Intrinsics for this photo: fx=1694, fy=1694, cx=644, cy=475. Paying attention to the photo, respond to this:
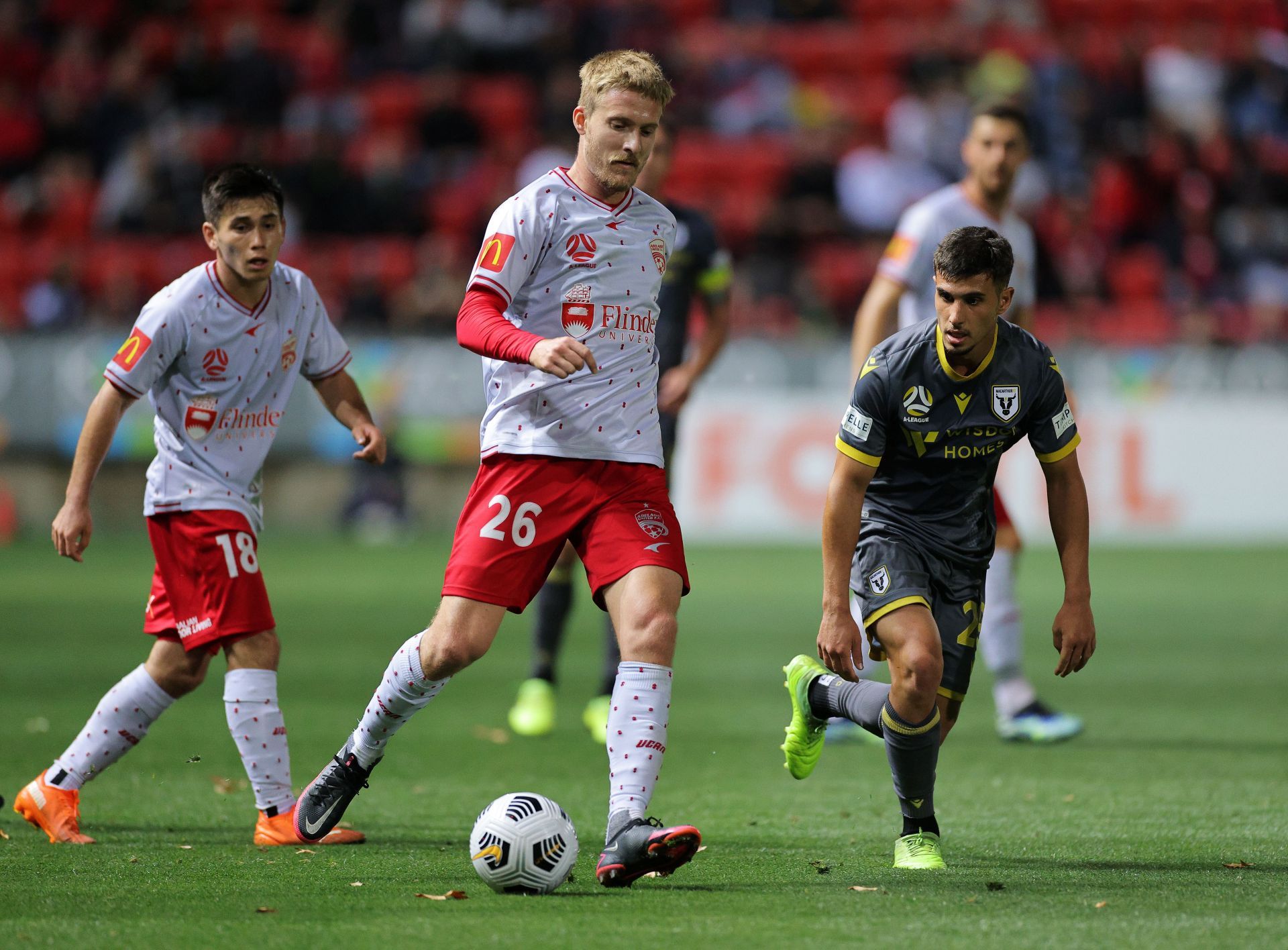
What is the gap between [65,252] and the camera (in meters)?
18.6

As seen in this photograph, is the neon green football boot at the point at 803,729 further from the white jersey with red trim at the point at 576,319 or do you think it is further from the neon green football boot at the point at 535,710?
the neon green football boot at the point at 535,710

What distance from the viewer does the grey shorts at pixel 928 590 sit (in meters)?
4.78

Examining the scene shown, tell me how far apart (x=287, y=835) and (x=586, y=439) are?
1.51 metres

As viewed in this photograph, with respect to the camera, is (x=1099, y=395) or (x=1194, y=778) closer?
(x=1194, y=778)

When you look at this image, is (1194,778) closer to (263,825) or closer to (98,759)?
(263,825)

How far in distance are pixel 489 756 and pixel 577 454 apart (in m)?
2.50

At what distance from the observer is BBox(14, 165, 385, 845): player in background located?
507cm

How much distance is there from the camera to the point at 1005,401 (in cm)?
471

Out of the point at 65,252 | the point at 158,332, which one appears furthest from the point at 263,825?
the point at 65,252

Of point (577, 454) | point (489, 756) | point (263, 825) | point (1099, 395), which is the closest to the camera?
point (577, 454)

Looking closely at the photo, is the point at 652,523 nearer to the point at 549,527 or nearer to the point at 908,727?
the point at 549,527

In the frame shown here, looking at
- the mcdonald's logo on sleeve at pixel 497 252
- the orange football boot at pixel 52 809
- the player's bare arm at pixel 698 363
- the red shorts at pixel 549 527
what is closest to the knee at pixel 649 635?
the red shorts at pixel 549 527

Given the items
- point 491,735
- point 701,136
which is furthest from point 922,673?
point 701,136

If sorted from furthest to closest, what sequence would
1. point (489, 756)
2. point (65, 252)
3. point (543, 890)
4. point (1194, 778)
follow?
point (65, 252)
point (489, 756)
point (1194, 778)
point (543, 890)
